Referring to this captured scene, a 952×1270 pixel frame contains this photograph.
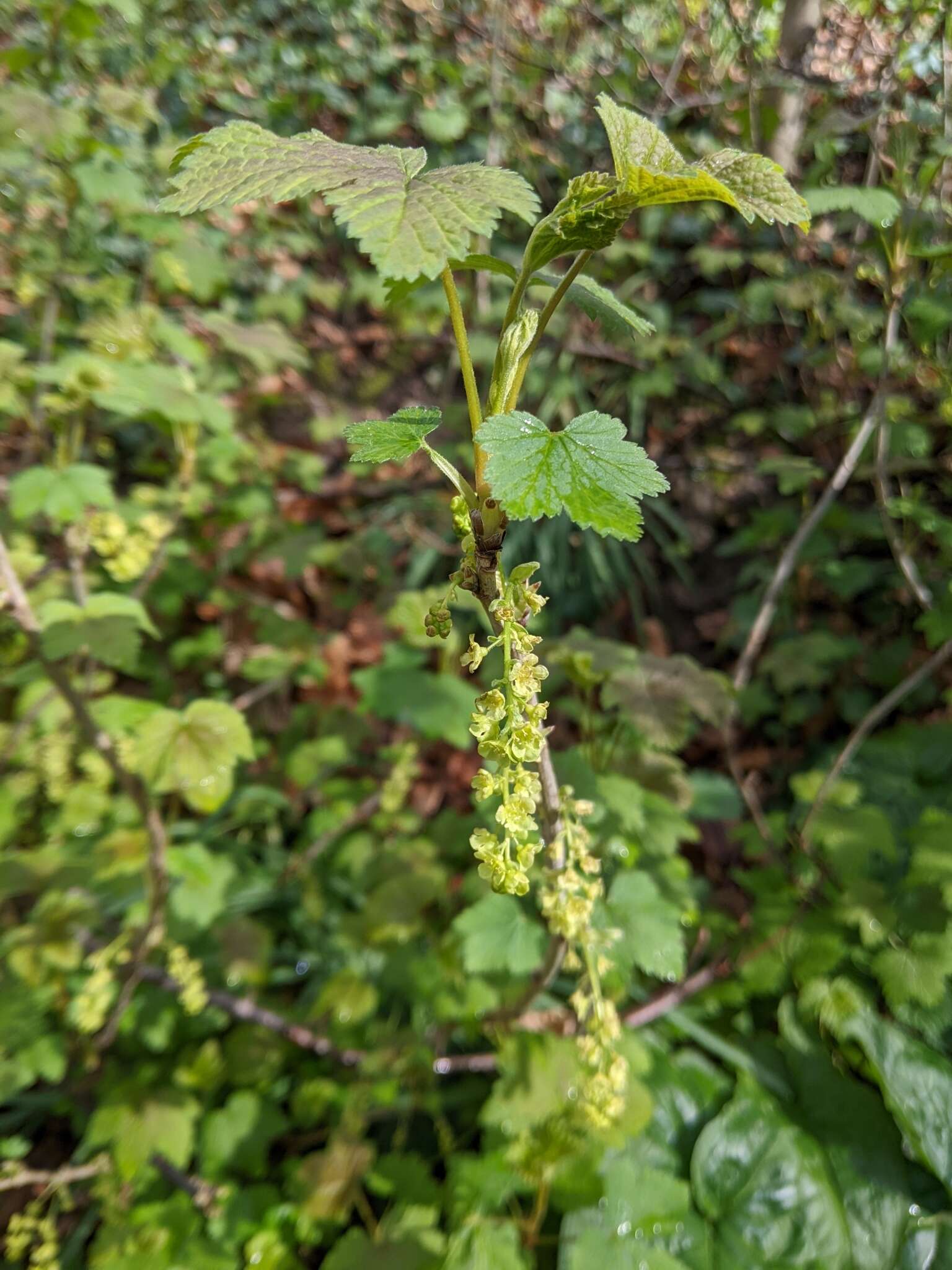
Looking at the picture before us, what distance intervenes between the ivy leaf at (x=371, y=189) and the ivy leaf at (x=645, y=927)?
3.49ft

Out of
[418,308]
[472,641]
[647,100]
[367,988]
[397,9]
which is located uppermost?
[397,9]

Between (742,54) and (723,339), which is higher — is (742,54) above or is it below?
above

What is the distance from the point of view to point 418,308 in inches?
142

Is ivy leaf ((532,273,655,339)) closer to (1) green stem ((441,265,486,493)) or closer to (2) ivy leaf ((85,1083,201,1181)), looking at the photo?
(1) green stem ((441,265,486,493))

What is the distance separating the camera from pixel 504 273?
2.46 feet

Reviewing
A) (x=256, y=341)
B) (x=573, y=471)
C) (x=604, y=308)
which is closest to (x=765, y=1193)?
(x=573, y=471)

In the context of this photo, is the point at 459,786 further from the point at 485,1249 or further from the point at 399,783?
the point at 485,1249

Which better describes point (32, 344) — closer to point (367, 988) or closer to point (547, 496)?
point (367, 988)

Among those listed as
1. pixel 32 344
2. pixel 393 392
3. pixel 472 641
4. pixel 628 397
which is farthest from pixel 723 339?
pixel 472 641

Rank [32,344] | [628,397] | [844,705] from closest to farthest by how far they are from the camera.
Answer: [844,705], [32,344], [628,397]

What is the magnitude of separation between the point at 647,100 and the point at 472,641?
14.2 ft

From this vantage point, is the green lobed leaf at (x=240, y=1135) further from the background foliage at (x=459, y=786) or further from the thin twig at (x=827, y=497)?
the thin twig at (x=827, y=497)

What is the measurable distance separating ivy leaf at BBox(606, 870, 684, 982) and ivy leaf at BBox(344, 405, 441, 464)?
2.98 feet

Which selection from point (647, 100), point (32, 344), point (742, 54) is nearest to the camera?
point (742, 54)
